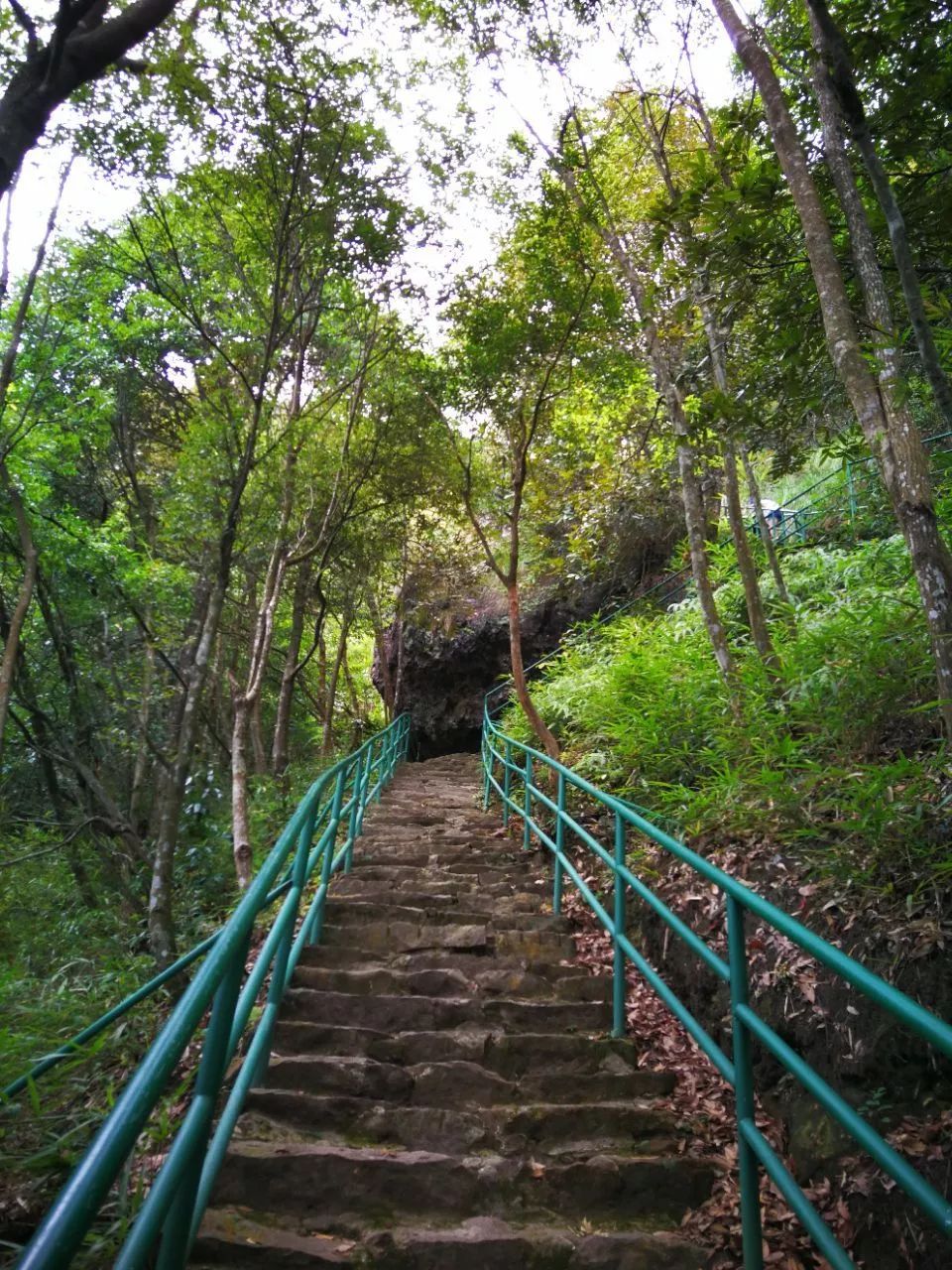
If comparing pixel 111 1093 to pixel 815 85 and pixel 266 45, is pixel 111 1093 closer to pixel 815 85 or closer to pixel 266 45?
pixel 815 85

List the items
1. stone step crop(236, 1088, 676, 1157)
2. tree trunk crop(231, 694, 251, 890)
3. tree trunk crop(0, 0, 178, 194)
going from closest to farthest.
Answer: stone step crop(236, 1088, 676, 1157), tree trunk crop(0, 0, 178, 194), tree trunk crop(231, 694, 251, 890)

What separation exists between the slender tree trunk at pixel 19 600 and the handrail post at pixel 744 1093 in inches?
312

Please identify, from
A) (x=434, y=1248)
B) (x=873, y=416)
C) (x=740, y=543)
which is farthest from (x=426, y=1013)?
(x=740, y=543)

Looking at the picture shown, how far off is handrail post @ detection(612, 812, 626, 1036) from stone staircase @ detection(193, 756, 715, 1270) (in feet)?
0.40

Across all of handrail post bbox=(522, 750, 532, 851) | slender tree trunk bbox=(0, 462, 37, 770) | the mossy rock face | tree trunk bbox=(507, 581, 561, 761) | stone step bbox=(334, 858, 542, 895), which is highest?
slender tree trunk bbox=(0, 462, 37, 770)

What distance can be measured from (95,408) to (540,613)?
8.22 m

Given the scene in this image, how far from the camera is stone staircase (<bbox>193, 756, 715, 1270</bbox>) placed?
2.10 meters

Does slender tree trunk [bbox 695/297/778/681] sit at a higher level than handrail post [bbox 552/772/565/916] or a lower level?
higher

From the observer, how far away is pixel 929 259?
14.1ft

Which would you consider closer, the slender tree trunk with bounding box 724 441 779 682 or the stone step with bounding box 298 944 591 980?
the stone step with bounding box 298 944 591 980

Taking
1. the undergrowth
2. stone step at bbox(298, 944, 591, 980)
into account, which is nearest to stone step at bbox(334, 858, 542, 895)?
the undergrowth

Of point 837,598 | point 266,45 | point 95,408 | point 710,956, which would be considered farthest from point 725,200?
point 95,408

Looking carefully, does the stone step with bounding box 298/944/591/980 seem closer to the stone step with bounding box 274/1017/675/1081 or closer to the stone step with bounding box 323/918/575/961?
the stone step with bounding box 323/918/575/961

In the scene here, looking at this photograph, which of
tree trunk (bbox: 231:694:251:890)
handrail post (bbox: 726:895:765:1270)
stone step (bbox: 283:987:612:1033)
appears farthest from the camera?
tree trunk (bbox: 231:694:251:890)
